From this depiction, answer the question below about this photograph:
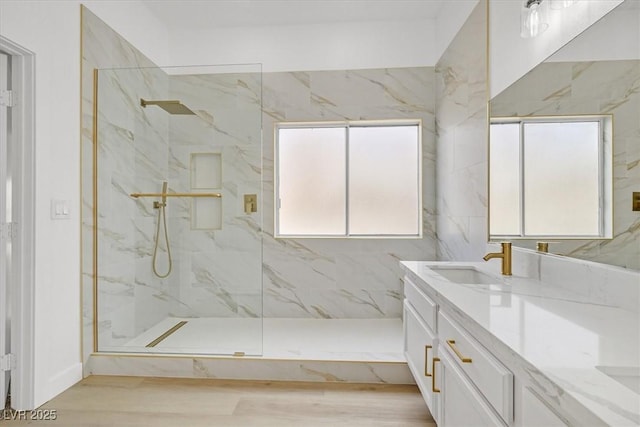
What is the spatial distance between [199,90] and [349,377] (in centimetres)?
232

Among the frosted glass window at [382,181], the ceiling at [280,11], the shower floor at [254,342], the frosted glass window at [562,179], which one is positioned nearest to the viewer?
the frosted glass window at [562,179]

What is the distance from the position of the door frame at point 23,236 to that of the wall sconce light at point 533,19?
107 inches

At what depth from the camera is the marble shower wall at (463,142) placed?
8.03 feet

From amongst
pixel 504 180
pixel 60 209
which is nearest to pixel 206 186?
pixel 60 209

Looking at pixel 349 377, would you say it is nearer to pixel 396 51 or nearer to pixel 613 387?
pixel 613 387

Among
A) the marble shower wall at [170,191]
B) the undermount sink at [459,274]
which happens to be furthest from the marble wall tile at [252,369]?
the undermount sink at [459,274]

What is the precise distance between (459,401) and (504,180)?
4.25ft

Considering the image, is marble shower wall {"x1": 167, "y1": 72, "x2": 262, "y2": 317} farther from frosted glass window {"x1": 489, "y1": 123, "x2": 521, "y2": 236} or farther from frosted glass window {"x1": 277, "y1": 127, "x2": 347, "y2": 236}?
frosted glass window {"x1": 489, "y1": 123, "x2": 521, "y2": 236}

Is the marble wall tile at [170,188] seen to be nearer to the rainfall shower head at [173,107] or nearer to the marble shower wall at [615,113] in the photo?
the rainfall shower head at [173,107]

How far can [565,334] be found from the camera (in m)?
A: 0.97

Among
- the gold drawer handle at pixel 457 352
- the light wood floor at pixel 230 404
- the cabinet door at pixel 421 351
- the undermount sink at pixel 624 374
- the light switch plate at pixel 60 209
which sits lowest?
the light wood floor at pixel 230 404

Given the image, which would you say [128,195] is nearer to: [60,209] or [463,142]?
[60,209]

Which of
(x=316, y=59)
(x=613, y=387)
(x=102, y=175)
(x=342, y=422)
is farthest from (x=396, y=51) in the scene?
(x=613, y=387)

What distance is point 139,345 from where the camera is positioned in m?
2.75
